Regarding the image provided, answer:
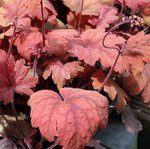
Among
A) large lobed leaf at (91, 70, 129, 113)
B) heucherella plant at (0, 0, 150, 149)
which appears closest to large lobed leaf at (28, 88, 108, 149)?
heucherella plant at (0, 0, 150, 149)

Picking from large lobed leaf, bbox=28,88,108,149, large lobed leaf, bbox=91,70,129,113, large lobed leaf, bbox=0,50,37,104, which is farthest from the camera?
large lobed leaf, bbox=91,70,129,113

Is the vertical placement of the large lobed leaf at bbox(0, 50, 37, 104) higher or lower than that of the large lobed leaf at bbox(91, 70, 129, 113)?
higher

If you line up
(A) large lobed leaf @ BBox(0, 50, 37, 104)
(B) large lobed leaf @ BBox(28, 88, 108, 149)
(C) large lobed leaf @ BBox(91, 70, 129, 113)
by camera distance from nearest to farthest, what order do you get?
(B) large lobed leaf @ BBox(28, 88, 108, 149) → (A) large lobed leaf @ BBox(0, 50, 37, 104) → (C) large lobed leaf @ BBox(91, 70, 129, 113)

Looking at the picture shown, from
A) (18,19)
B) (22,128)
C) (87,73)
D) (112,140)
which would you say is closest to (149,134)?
(112,140)

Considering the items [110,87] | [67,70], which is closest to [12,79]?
[67,70]

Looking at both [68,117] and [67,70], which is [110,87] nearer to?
[67,70]

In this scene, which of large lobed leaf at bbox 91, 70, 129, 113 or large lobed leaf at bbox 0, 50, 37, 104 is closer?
large lobed leaf at bbox 0, 50, 37, 104

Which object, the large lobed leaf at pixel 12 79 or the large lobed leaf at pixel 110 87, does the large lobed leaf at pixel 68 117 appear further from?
the large lobed leaf at pixel 110 87

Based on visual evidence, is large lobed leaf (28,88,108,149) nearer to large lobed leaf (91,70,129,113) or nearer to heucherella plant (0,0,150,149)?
heucherella plant (0,0,150,149)
